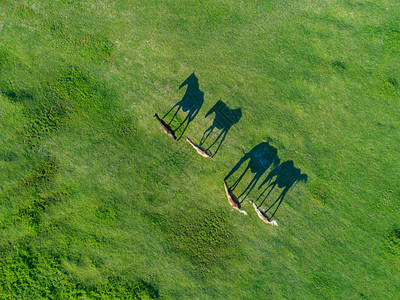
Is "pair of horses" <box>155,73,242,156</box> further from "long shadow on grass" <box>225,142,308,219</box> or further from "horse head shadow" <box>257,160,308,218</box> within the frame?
"horse head shadow" <box>257,160,308,218</box>

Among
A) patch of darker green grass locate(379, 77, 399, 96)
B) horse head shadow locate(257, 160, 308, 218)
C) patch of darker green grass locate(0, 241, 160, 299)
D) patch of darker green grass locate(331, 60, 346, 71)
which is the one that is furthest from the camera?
patch of darker green grass locate(0, 241, 160, 299)

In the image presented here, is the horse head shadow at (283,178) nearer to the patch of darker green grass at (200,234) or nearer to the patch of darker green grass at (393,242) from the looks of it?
the patch of darker green grass at (200,234)

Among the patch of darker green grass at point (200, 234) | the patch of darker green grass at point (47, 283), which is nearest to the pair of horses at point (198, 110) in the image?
the patch of darker green grass at point (200, 234)

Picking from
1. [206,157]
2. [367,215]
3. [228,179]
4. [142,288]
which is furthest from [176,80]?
[367,215]

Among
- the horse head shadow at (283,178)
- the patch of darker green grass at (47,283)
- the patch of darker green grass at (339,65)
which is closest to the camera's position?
the patch of darker green grass at (339,65)

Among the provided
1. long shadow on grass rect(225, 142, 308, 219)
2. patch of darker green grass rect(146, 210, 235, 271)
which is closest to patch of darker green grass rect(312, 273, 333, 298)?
long shadow on grass rect(225, 142, 308, 219)

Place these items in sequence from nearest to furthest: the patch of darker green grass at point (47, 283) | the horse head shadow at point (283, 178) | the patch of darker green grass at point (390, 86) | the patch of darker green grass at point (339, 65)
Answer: the patch of darker green grass at point (390, 86)
the patch of darker green grass at point (339, 65)
the horse head shadow at point (283, 178)
the patch of darker green grass at point (47, 283)

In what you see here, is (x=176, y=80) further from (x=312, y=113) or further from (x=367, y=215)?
(x=367, y=215)
